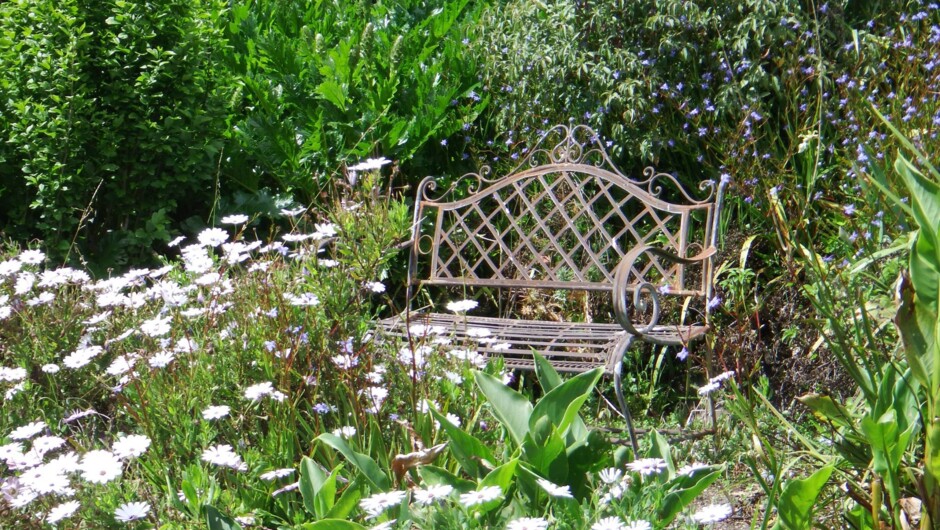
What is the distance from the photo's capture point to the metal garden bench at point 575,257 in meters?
3.27

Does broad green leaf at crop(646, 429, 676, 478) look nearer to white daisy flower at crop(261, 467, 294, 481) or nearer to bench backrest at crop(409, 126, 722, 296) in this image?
white daisy flower at crop(261, 467, 294, 481)

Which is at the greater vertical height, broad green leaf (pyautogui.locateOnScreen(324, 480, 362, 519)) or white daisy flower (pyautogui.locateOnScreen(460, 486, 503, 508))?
white daisy flower (pyautogui.locateOnScreen(460, 486, 503, 508))

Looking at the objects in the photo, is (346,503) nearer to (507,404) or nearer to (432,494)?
(432,494)

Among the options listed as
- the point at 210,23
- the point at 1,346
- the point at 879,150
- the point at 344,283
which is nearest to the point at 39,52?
the point at 210,23

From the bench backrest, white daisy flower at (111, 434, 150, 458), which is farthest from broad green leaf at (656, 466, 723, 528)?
the bench backrest

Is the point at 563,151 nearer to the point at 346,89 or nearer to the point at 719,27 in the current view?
the point at 719,27

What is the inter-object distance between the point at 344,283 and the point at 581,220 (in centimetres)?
238

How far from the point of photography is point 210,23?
4641 mm

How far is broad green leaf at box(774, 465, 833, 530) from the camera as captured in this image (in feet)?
5.41

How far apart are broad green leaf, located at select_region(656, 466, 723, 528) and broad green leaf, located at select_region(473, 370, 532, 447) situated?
0.35m

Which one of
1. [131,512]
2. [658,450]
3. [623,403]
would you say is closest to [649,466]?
[658,450]

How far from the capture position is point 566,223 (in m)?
4.32

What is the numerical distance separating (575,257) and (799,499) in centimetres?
300

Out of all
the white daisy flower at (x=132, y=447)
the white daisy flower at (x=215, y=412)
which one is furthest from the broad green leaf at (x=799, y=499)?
the white daisy flower at (x=132, y=447)
